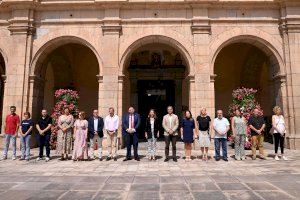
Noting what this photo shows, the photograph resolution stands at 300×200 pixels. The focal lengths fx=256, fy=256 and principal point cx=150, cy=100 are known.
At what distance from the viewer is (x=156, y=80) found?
16188mm

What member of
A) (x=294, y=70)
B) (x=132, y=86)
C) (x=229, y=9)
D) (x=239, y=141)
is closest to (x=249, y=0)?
(x=229, y=9)

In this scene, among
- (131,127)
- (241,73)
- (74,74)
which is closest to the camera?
(131,127)

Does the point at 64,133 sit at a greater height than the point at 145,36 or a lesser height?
lesser

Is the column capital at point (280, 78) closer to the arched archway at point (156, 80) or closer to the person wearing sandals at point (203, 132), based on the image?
the person wearing sandals at point (203, 132)

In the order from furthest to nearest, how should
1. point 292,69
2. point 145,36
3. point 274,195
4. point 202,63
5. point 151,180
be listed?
point 145,36 → point 202,63 → point 292,69 → point 151,180 → point 274,195

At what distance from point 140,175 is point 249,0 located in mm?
9295

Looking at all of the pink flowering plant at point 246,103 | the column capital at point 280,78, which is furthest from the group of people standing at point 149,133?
the column capital at point 280,78

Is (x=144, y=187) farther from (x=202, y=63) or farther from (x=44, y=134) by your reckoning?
(x=202, y=63)

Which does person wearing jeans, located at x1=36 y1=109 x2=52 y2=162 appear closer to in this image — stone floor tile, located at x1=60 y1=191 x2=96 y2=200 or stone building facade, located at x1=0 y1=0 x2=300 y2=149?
stone building facade, located at x1=0 y1=0 x2=300 y2=149

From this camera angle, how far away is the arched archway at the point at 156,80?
1578 cm

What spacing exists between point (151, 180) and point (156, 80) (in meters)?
10.9

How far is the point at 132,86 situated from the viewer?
1589 centimetres

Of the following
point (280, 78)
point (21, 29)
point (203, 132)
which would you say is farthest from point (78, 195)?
point (280, 78)

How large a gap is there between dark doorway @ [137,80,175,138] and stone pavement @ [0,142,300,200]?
25.2 feet
